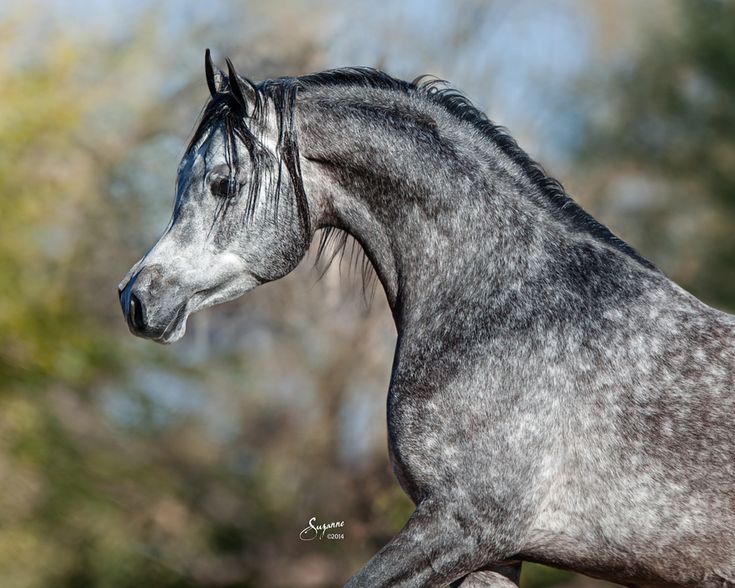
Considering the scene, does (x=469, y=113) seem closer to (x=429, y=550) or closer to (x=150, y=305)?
(x=150, y=305)

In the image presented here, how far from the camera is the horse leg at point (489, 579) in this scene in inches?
124

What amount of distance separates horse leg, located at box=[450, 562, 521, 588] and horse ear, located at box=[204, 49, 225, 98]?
1808 mm

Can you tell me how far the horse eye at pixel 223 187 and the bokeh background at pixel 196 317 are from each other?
6700 millimetres

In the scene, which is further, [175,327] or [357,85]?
[357,85]

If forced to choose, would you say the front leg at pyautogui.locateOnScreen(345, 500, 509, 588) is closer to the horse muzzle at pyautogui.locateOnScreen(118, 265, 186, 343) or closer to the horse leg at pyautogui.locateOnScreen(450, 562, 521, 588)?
the horse leg at pyautogui.locateOnScreen(450, 562, 521, 588)

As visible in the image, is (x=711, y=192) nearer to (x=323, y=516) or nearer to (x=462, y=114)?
(x=323, y=516)

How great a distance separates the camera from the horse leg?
124 inches

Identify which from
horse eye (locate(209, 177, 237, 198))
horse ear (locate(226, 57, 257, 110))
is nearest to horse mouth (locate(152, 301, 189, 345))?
horse eye (locate(209, 177, 237, 198))

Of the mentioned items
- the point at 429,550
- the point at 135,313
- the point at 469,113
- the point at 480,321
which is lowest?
the point at 429,550

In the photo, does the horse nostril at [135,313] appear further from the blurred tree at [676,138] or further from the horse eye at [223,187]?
the blurred tree at [676,138]

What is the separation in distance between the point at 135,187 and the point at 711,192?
686cm

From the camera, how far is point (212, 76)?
3.27 metres

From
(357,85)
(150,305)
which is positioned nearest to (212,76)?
(357,85)

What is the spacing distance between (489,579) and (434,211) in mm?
1215
